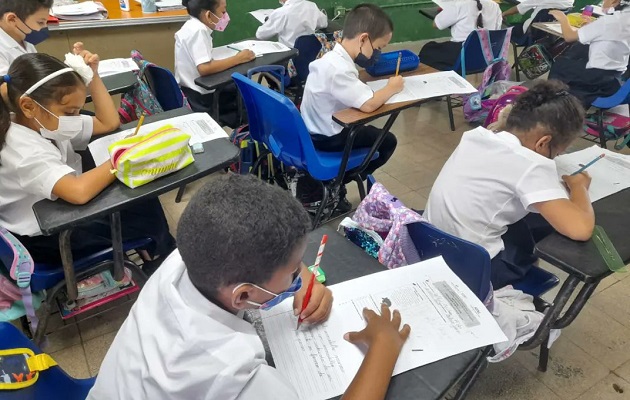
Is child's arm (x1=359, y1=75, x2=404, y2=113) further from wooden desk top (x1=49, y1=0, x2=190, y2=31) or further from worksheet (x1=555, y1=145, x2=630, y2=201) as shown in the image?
wooden desk top (x1=49, y1=0, x2=190, y2=31)

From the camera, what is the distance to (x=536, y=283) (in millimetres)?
1506

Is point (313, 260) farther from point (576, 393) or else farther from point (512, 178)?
point (576, 393)

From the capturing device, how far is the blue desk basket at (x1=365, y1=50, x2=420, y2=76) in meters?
2.40

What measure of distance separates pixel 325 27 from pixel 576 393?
3.13 m

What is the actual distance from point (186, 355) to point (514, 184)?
99cm

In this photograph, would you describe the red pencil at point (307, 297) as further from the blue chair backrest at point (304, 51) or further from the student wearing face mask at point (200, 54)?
the blue chair backrest at point (304, 51)

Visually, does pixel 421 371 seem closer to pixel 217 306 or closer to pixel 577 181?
pixel 217 306

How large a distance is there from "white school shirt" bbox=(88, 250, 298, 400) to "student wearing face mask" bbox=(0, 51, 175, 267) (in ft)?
2.04

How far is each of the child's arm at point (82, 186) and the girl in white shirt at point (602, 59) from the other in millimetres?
2892

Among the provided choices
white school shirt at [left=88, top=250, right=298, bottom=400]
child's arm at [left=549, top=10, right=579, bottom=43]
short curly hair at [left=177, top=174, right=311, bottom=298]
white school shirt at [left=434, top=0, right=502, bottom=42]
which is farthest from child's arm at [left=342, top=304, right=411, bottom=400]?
white school shirt at [left=434, top=0, right=502, bottom=42]

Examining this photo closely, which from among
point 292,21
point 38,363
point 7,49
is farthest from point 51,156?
point 292,21

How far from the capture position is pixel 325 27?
382cm

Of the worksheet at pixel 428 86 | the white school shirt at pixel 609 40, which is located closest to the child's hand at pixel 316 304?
the worksheet at pixel 428 86

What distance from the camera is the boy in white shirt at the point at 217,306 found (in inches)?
26.5
